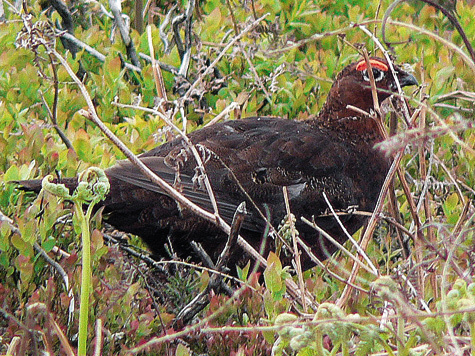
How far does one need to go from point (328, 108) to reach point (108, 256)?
76.0 inches

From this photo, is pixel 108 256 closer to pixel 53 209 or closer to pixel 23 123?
pixel 53 209

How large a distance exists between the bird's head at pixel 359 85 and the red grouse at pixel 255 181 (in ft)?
0.48

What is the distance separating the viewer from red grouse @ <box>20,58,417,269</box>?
4043 millimetres

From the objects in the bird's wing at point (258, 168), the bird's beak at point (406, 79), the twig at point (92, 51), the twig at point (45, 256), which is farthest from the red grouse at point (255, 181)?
the twig at point (92, 51)

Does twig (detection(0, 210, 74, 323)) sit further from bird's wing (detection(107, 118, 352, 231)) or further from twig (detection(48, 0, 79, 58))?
twig (detection(48, 0, 79, 58))

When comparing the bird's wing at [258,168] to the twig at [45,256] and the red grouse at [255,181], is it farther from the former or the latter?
the twig at [45,256]

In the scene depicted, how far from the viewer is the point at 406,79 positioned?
478 cm

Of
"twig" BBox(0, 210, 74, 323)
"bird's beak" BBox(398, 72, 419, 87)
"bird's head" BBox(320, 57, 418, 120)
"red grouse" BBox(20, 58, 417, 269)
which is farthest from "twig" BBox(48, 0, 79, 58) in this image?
"twig" BBox(0, 210, 74, 323)

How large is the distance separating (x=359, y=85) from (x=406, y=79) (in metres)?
0.28

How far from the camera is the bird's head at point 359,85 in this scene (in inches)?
189

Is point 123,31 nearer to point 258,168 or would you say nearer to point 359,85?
point 359,85

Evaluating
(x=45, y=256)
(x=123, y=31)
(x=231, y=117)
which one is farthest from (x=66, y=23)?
(x=45, y=256)

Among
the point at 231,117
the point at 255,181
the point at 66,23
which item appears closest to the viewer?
the point at 255,181

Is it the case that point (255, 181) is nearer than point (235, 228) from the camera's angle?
No
